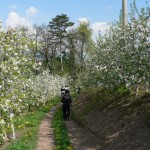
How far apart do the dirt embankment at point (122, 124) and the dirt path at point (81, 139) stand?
239mm

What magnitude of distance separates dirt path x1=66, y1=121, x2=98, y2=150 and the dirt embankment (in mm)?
239

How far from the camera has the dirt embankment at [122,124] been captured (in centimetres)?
1243

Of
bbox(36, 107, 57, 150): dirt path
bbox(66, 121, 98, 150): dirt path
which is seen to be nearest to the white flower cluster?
bbox(66, 121, 98, 150): dirt path

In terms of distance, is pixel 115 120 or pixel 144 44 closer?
pixel 144 44

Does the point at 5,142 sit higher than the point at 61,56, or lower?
lower

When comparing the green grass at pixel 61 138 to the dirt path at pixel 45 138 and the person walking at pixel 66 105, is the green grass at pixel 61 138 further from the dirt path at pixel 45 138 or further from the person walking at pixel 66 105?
the person walking at pixel 66 105

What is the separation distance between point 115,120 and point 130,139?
3409 mm

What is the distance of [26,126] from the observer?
19781 mm

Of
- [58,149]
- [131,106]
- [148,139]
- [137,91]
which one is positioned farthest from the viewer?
[137,91]

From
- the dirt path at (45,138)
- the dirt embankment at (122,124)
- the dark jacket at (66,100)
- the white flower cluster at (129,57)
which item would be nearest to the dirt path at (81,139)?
the dirt embankment at (122,124)

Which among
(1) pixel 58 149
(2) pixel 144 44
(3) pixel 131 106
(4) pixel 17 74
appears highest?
(2) pixel 144 44

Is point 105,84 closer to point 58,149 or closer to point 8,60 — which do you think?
point 58,149

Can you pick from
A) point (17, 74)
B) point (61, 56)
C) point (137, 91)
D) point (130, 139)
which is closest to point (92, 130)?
point (137, 91)

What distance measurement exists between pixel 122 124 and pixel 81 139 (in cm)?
230
